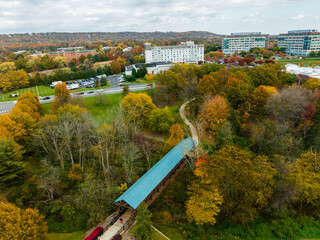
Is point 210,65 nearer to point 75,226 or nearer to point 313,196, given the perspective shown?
point 313,196

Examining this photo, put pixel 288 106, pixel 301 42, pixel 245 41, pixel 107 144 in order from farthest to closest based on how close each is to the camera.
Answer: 1. pixel 245 41
2. pixel 301 42
3. pixel 288 106
4. pixel 107 144

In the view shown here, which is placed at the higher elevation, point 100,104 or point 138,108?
point 138,108

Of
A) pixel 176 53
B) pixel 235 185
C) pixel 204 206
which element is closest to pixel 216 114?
pixel 235 185

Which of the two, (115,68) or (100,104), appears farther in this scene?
(115,68)

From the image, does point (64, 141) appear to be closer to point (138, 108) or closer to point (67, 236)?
point (67, 236)

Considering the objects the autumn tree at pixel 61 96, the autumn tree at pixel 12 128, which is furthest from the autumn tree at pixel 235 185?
the autumn tree at pixel 61 96

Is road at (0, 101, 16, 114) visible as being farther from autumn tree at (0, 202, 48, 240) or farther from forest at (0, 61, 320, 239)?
autumn tree at (0, 202, 48, 240)

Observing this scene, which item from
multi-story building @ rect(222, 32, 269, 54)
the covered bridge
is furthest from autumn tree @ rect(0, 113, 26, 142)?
multi-story building @ rect(222, 32, 269, 54)

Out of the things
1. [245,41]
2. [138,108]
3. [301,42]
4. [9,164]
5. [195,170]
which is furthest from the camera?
[245,41]
